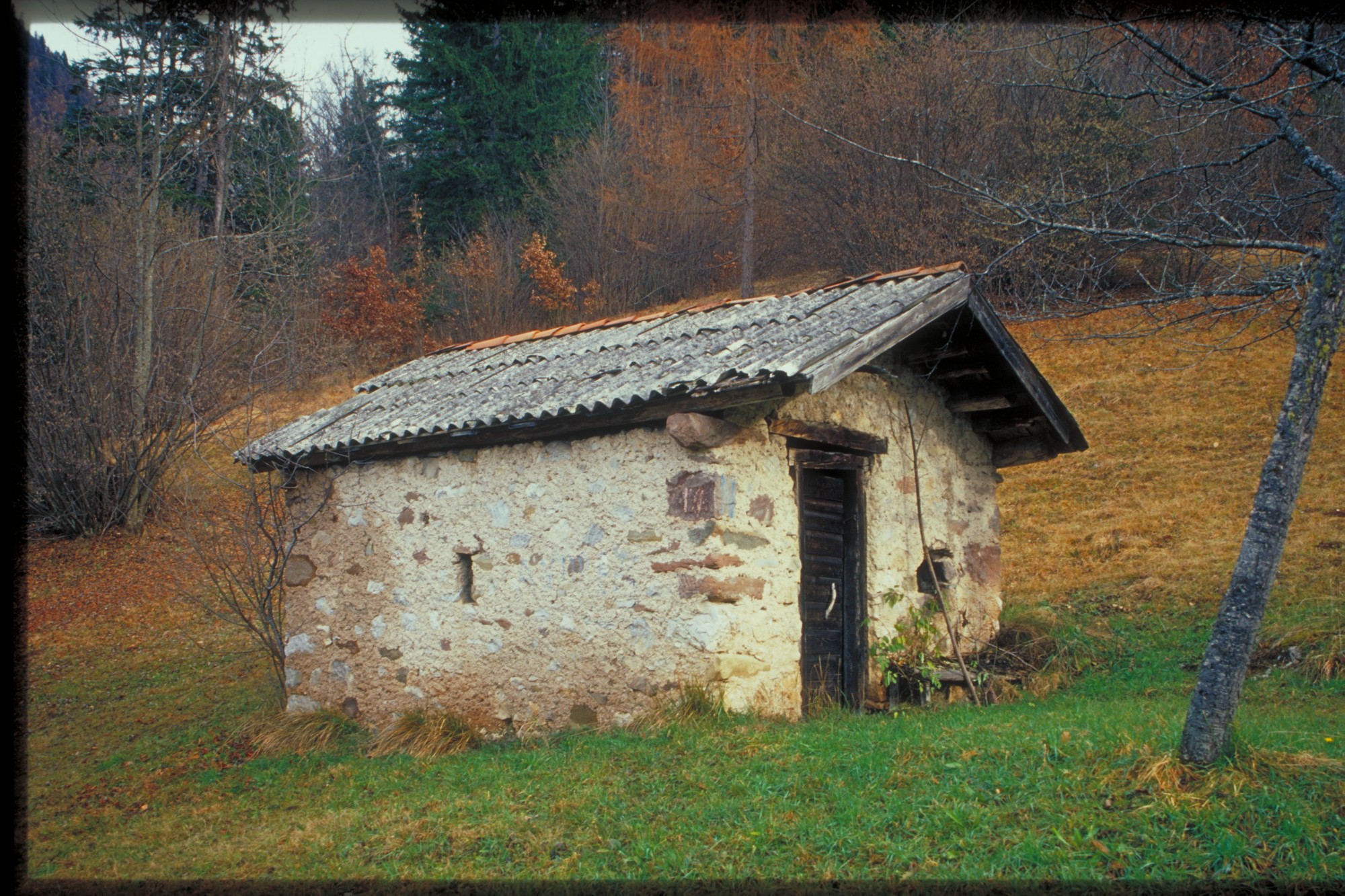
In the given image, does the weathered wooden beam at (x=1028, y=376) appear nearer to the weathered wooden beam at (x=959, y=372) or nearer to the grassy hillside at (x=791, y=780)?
the weathered wooden beam at (x=959, y=372)

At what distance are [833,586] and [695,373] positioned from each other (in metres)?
2.36

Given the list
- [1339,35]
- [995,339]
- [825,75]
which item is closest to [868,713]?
[995,339]

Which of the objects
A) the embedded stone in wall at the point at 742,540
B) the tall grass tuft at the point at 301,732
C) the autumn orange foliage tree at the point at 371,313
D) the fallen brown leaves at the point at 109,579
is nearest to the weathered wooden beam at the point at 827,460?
the embedded stone in wall at the point at 742,540

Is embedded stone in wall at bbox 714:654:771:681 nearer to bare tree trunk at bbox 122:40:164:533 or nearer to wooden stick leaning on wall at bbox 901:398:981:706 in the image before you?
wooden stick leaning on wall at bbox 901:398:981:706

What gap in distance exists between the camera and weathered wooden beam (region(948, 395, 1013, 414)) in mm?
8289

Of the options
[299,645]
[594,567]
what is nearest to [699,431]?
[594,567]

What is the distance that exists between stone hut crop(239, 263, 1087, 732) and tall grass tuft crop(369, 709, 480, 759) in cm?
21

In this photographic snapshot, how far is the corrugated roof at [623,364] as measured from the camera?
608cm

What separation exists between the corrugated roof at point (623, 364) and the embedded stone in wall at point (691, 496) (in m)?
0.59

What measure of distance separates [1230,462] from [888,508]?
892cm

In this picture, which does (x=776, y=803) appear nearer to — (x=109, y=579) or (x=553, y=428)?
(x=553, y=428)

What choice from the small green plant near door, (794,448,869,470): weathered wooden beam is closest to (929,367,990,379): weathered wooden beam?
(794,448,869,470): weathered wooden beam

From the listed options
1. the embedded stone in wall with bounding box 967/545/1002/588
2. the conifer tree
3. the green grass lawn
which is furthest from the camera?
the conifer tree

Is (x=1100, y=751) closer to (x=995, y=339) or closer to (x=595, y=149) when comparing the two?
(x=995, y=339)
